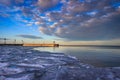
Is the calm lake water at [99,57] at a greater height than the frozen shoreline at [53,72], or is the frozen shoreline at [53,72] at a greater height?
the frozen shoreline at [53,72]

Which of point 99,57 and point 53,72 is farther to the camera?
point 99,57

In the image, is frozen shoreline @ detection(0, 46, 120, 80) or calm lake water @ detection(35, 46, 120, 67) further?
calm lake water @ detection(35, 46, 120, 67)

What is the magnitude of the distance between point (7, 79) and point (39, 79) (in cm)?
115

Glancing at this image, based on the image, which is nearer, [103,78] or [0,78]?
[0,78]

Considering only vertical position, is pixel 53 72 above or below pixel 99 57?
above

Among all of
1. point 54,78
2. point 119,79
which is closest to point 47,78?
point 54,78

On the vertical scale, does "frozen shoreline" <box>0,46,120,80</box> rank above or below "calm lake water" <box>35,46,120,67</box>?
above

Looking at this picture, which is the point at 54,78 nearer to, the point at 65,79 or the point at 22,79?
the point at 65,79

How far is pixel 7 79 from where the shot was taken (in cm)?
516

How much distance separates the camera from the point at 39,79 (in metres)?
5.34

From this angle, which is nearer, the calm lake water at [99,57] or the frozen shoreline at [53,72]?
the frozen shoreline at [53,72]

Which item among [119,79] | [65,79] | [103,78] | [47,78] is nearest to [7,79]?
[47,78]

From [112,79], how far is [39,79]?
9.11 feet

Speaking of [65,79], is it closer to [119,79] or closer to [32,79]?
[32,79]
